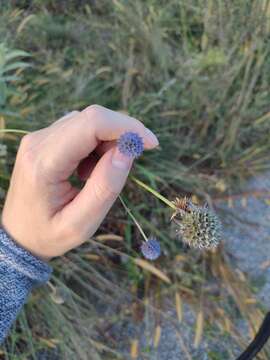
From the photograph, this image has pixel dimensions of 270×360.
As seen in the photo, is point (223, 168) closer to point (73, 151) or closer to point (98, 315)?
point (98, 315)

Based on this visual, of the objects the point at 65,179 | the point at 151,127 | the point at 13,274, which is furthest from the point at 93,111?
the point at 151,127

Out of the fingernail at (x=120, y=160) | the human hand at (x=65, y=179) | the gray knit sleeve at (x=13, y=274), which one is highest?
the fingernail at (x=120, y=160)

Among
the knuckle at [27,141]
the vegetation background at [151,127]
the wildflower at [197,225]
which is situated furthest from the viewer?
the vegetation background at [151,127]

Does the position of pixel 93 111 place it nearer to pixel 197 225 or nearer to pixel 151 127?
pixel 197 225

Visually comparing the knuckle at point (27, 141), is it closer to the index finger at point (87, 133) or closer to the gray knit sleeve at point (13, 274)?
the index finger at point (87, 133)

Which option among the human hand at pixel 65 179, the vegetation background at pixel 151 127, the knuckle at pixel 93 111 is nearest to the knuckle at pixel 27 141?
the human hand at pixel 65 179

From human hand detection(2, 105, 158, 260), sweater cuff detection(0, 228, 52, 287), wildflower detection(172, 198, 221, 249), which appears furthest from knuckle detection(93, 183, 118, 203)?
sweater cuff detection(0, 228, 52, 287)
